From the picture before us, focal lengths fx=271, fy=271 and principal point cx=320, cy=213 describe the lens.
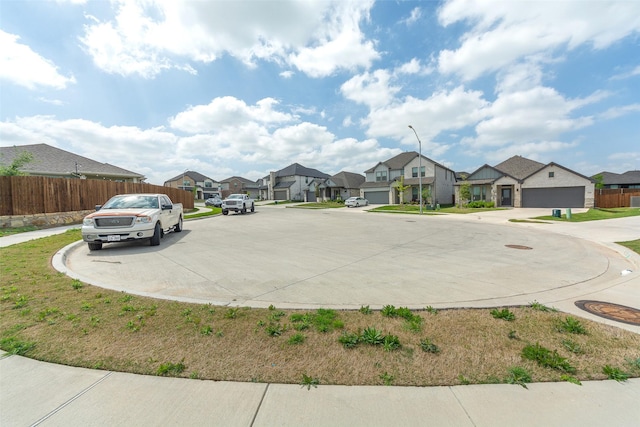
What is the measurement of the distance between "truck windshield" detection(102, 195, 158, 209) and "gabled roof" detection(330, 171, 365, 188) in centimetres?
4768

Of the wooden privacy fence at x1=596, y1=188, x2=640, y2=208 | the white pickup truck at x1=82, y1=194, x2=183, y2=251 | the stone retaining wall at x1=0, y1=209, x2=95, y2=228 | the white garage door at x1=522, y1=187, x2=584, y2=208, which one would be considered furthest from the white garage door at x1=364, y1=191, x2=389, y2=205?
the white pickup truck at x1=82, y1=194, x2=183, y2=251

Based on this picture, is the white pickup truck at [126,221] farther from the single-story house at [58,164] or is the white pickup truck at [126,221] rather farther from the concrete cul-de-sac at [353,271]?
the single-story house at [58,164]

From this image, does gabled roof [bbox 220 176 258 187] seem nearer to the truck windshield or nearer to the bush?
the bush

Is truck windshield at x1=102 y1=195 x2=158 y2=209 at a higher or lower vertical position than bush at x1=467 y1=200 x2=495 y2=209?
higher

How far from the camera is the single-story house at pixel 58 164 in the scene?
80.3 ft

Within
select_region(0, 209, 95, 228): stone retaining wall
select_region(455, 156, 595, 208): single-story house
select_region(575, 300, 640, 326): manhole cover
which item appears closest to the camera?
select_region(575, 300, 640, 326): manhole cover

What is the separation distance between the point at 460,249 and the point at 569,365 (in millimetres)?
7195

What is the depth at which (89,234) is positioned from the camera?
8.35 meters

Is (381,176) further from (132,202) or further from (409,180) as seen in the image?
(132,202)

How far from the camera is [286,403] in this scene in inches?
93.4

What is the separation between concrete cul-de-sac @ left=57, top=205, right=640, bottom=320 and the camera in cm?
490

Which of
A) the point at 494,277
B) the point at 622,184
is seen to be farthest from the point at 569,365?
the point at 622,184

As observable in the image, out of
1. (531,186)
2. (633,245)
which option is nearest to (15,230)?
(633,245)

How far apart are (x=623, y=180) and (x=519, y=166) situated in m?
32.3
